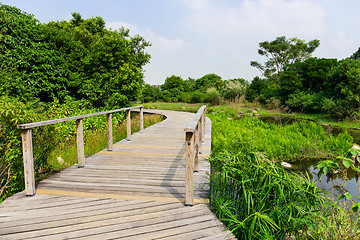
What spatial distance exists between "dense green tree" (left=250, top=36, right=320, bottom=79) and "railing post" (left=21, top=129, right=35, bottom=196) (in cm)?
3389

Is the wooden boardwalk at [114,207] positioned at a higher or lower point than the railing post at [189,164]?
lower

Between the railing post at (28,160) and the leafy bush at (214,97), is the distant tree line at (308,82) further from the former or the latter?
the railing post at (28,160)

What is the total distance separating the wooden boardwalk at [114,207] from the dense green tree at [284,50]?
1292 inches

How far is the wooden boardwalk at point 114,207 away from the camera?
6.45 feet

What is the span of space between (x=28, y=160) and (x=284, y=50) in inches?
1433

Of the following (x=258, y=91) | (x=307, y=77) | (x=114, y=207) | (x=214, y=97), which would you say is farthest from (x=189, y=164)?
(x=258, y=91)

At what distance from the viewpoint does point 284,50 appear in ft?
107

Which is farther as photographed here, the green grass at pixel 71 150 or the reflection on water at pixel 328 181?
the reflection on water at pixel 328 181

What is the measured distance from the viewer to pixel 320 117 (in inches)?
658

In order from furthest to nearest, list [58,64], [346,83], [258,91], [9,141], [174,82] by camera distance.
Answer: [174,82] → [258,91] → [346,83] → [58,64] → [9,141]

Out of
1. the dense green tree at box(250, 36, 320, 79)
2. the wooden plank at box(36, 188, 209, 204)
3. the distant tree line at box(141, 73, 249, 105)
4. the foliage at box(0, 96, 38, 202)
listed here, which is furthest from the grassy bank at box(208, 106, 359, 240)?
the dense green tree at box(250, 36, 320, 79)

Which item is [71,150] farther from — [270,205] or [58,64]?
[58,64]

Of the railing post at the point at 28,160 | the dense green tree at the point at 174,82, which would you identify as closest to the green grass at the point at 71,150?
the railing post at the point at 28,160

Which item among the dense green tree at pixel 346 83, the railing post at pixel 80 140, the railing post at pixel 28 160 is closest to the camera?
the railing post at pixel 28 160
